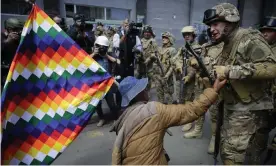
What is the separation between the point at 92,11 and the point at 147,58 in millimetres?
6463

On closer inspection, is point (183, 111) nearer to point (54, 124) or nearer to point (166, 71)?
point (54, 124)

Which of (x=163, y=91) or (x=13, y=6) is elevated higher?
(x=13, y=6)

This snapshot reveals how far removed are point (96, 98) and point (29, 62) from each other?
0.68 m

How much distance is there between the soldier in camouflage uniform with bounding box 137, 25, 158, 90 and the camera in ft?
18.7

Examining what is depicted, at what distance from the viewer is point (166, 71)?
18.0 feet

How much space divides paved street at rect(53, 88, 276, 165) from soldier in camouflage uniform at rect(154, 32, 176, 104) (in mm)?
1192

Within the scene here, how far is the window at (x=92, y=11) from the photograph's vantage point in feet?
Result: 36.1

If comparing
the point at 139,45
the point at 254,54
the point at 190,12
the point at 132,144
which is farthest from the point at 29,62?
the point at 190,12

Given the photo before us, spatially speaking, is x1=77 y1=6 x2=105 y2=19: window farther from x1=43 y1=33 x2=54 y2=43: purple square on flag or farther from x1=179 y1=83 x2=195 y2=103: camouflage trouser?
x1=43 y1=33 x2=54 y2=43: purple square on flag

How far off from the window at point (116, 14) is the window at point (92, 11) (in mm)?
289

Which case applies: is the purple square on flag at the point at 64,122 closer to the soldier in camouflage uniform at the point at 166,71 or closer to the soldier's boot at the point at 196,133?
the soldier's boot at the point at 196,133

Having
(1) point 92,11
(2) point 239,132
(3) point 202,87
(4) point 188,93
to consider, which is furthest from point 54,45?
(1) point 92,11

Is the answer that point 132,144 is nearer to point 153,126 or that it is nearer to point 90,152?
point 153,126

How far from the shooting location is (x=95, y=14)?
11.4m
